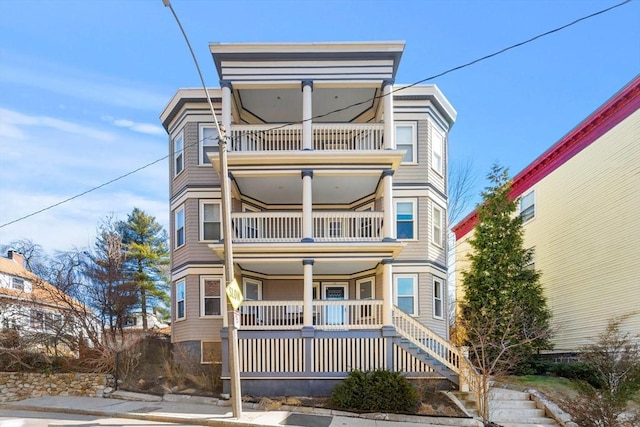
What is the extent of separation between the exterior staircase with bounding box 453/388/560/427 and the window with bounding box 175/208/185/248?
10.3m

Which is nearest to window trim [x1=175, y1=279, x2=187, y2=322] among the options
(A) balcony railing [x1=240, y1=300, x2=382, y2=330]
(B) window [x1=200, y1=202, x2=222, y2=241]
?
(B) window [x1=200, y1=202, x2=222, y2=241]

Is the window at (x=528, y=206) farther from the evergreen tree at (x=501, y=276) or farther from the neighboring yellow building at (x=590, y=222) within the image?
the evergreen tree at (x=501, y=276)

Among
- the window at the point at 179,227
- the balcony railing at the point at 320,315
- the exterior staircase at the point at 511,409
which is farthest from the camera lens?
the window at the point at 179,227

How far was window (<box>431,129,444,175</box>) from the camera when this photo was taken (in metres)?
17.9

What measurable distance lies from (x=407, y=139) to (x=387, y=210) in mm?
3838

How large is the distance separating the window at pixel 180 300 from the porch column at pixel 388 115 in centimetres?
851

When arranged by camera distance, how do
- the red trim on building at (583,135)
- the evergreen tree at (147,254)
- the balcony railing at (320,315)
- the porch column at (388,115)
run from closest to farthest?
the balcony railing at (320,315) < the porch column at (388,115) < the red trim on building at (583,135) < the evergreen tree at (147,254)

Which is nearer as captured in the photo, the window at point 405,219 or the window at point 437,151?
the window at point 405,219

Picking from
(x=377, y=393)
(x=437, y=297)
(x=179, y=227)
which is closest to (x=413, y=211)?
(x=437, y=297)

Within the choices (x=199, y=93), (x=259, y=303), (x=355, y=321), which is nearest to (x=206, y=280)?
(x=259, y=303)

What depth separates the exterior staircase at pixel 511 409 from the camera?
1174 centimetres

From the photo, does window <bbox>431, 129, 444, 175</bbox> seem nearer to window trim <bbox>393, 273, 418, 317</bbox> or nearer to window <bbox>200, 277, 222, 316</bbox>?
window trim <bbox>393, 273, 418, 317</bbox>

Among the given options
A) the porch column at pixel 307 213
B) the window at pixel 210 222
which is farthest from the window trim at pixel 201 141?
the porch column at pixel 307 213

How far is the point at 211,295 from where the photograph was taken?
55.7 feet
